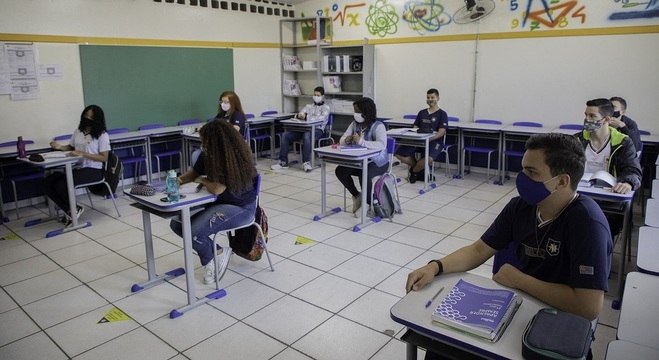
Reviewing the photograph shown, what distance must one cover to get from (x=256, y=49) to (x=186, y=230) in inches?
237

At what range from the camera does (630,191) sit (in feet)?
10.3

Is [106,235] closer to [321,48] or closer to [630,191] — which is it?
[630,191]

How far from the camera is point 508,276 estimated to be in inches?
66.7

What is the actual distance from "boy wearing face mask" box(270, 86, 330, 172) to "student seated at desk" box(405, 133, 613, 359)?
576 centimetres

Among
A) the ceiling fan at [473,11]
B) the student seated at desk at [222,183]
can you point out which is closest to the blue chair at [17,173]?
the student seated at desk at [222,183]

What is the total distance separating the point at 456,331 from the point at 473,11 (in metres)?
6.58

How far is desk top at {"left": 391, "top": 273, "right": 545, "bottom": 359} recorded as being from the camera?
4.39 ft

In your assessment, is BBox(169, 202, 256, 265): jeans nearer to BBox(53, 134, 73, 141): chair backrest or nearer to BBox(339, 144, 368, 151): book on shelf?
Answer: BBox(339, 144, 368, 151): book on shelf

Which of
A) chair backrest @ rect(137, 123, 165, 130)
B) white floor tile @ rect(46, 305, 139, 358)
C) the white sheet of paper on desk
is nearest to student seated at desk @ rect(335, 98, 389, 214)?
white floor tile @ rect(46, 305, 139, 358)

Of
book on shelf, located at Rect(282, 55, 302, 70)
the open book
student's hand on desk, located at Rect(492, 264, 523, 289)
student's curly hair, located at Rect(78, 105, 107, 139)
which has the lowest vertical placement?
student's hand on desk, located at Rect(492, 264, 523, 289)

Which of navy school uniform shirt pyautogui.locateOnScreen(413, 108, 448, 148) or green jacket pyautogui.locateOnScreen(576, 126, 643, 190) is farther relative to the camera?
navy school uniform shirt pyautogui.locateOnScreen(413, 108, 448, 148)

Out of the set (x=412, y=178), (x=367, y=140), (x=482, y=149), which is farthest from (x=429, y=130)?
(x=367, y=140)

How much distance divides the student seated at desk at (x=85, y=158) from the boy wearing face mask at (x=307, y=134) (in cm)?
313

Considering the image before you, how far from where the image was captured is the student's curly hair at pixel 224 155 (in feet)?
10.7
